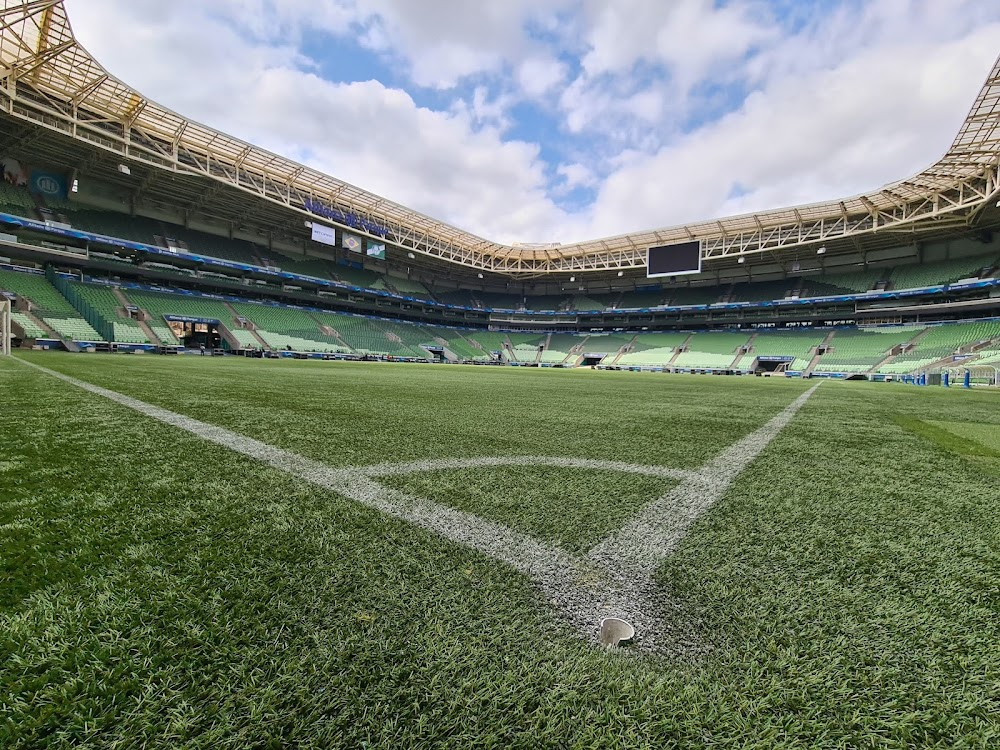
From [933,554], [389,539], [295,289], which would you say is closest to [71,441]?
[389,539]

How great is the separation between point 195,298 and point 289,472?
35.3m

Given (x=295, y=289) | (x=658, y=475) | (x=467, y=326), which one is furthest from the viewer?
(x=467, y=326)

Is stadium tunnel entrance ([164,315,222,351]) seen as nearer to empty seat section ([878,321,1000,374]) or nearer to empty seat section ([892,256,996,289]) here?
empty seat section ([878,321,1000,374])

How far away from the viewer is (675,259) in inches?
1344

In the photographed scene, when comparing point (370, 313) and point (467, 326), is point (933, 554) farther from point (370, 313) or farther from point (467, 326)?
point (467, 326)

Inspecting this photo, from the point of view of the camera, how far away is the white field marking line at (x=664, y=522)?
120cm

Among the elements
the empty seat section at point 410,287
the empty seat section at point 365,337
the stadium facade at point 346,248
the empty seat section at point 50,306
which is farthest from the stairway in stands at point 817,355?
the empty seat section at point 50,306

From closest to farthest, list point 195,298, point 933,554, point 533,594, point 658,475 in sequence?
point 533,594, point 933,554, point 658,475, point 195,298

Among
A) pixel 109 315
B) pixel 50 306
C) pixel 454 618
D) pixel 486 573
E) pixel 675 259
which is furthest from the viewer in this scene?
pixel 675 259

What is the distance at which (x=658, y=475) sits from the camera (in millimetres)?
2102

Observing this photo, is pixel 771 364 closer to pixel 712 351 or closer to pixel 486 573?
pixel 712 351

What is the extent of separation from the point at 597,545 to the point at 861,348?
38776 millimetres

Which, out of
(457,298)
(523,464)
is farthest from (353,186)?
(523,464)

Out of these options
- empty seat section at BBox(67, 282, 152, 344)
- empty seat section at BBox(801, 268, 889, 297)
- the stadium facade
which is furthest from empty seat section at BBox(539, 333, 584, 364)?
empty seat section at BBox(67, 282, 152, 344)
